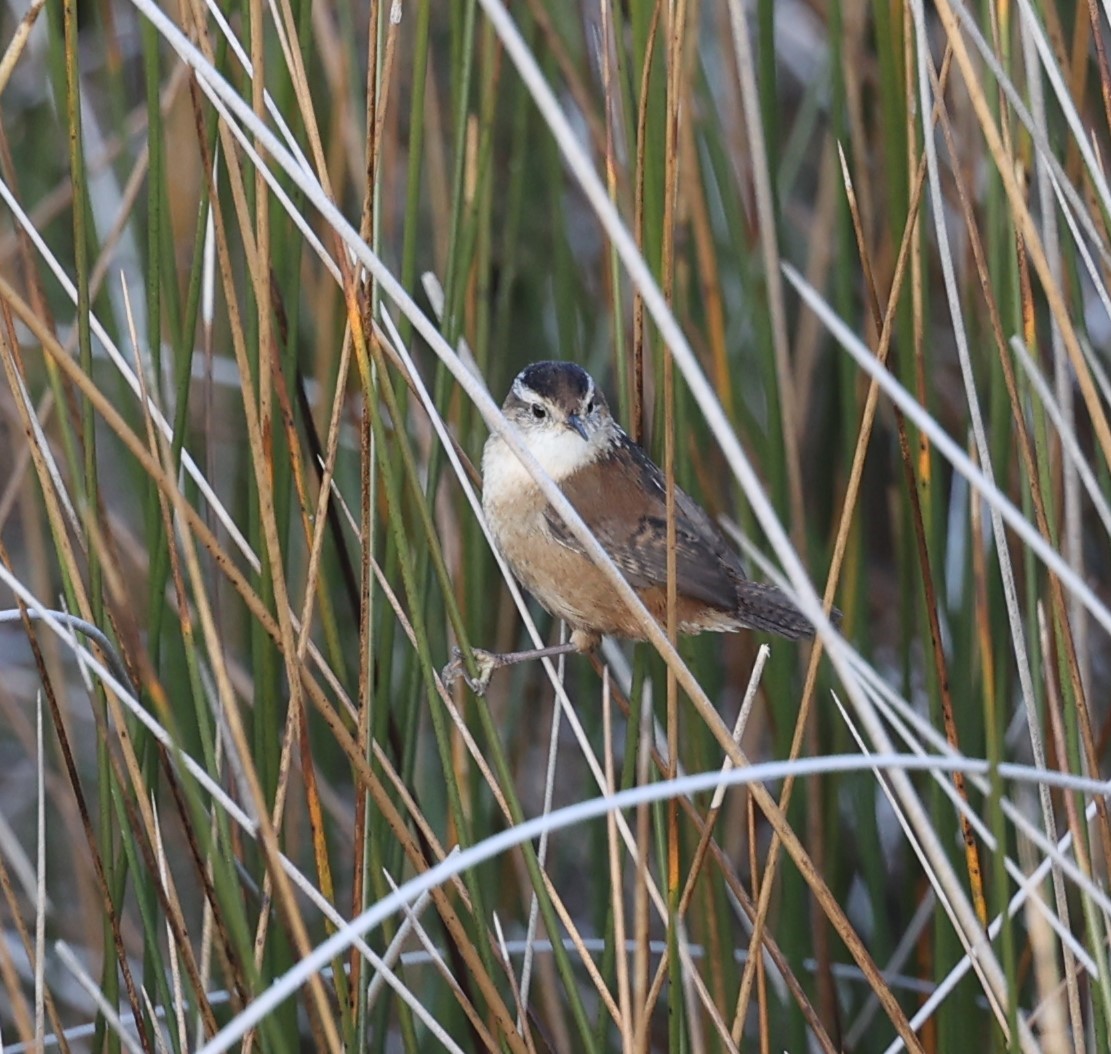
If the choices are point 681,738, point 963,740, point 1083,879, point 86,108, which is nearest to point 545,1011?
point 681,738

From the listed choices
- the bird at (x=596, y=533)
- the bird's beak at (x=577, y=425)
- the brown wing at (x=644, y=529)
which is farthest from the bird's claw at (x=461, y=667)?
the bird's beak at (x=577, y=425)

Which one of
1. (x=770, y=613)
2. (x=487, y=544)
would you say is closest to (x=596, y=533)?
(x=487, y=544)

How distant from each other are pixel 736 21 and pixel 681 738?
126 cm

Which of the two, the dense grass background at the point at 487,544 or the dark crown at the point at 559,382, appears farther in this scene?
the dark crown at the point at 559,382

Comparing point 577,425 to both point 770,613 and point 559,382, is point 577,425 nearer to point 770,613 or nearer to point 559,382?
point 559,382

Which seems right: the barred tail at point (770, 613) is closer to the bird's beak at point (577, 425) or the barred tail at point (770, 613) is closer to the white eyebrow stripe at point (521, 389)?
the bird's beak at point (577, 425)

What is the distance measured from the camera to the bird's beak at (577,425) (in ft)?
8.00

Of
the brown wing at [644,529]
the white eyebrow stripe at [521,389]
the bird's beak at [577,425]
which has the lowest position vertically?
the brown wing at [644,529]

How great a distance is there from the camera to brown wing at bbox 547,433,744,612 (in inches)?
93.2

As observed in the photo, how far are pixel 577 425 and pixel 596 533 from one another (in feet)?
0.66

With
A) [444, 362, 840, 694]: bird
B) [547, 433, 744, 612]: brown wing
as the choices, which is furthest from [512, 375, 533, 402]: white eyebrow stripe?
[547, 433, 744, 612]: brown wing

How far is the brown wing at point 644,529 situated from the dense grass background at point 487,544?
105 mm

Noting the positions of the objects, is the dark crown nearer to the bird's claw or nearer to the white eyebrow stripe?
the white eyebrow stripe

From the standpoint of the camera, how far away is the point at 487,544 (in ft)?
8.44
